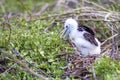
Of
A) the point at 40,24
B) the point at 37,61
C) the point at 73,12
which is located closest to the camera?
the point at 37,61

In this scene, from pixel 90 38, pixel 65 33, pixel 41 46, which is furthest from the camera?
pixel 65 33

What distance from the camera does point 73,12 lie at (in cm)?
644

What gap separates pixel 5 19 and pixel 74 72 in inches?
66.4

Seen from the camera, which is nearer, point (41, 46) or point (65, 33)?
point (41, 46)

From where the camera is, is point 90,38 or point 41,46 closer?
point 90,38

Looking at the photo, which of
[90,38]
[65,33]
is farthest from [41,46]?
[90,38]

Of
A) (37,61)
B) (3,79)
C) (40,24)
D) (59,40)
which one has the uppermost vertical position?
(40,24)

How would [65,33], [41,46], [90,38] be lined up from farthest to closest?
1. [65,33]
2. [41,46]
3. [90,38]

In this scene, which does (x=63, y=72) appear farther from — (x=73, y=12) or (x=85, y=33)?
(x=73, y=12)

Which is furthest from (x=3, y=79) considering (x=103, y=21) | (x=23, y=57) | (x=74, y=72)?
(x=103, y=21)

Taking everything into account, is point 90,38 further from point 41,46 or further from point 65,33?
point 41,46

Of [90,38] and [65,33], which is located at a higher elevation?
[65,33]

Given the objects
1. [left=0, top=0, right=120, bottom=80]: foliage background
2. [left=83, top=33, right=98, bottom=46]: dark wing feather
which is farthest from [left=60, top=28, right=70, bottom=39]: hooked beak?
[left=83, top=33, right=98, bottom=46]: dark wing feather

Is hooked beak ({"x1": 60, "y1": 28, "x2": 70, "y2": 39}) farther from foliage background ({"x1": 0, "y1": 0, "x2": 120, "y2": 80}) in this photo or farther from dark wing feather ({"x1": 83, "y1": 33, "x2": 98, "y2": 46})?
dark wing feather ({"x1": 83, "y1": 33, "x2": 98, "y2": 46})
